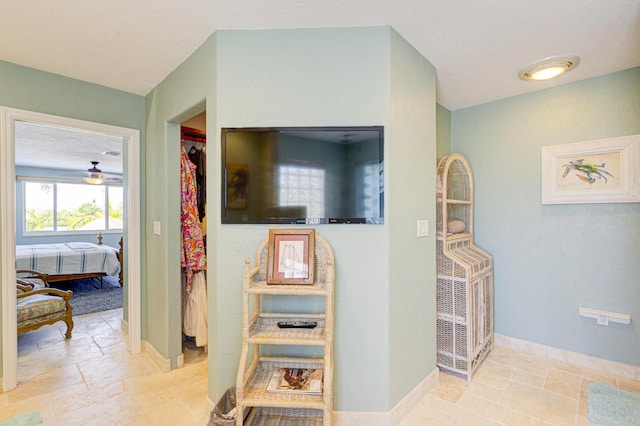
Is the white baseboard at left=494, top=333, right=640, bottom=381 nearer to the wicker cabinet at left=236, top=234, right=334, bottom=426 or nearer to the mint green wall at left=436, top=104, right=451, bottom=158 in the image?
the mint green wall at left=436, top=104, right=451, bottom=158

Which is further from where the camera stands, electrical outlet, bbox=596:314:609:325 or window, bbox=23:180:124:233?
window, bbox=23:180:124:233

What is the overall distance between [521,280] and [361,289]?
1.88 m

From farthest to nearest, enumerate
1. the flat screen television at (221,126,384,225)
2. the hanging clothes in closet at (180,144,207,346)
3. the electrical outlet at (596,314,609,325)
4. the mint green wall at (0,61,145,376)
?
the hanging clothes in closet at (180,144,207,346) → the electrical outlet at (596,314,609,325) → the mint green wall at (0,61,145,376) → the flat screen television at (221,126,384,225)

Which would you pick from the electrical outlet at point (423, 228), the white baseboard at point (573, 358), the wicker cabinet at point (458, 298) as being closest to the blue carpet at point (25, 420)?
the electrical outlet at point (423, 228)

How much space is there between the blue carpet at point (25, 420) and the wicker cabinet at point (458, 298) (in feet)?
9.03

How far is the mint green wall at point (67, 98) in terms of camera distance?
222 cm

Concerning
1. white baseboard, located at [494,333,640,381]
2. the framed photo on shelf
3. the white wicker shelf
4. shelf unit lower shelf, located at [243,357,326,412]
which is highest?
the framed photo on shelf

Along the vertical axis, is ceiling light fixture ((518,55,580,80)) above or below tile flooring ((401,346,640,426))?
above

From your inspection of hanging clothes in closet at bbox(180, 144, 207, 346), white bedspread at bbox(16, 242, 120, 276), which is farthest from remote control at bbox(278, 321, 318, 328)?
white bedspread at bbox(16, 242, 120, 276)

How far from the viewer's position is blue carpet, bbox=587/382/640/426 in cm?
183

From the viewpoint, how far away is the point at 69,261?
4855 mm

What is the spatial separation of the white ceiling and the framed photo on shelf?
4.00 ft

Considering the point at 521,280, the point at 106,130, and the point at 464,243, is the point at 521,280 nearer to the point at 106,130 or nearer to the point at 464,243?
the point at 464,243

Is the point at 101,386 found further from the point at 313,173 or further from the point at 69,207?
the point at 69,207
